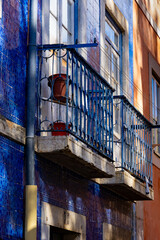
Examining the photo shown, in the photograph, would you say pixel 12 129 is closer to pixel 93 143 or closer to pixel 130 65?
pixel 93 143

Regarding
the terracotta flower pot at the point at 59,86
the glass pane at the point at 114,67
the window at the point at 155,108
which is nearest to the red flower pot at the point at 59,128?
the terracotta flower pot at the point at 59,86

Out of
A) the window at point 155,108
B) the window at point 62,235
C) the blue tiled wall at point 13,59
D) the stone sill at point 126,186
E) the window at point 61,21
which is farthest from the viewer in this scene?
the window at point 155,108

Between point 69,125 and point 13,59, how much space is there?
1040mm

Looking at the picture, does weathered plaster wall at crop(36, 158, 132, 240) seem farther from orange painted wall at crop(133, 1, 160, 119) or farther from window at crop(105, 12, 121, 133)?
orange painted wall at crop(133, 1, 160, 119)

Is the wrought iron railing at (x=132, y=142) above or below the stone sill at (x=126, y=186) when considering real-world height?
above

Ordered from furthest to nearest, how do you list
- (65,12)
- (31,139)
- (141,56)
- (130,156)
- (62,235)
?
(141,56), (130,156), (65,12), (62,235), (31,139)

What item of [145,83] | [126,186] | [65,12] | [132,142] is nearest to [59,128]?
[65,12]

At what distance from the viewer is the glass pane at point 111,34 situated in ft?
37.5

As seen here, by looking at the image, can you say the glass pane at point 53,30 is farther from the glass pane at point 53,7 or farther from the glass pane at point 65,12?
the glass pane at point 65,12

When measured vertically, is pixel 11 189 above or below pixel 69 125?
below

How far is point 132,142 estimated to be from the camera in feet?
34.7

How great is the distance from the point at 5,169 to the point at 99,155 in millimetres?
2036

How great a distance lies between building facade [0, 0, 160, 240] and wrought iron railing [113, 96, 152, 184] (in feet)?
0.08

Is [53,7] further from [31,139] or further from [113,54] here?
[113,54]
